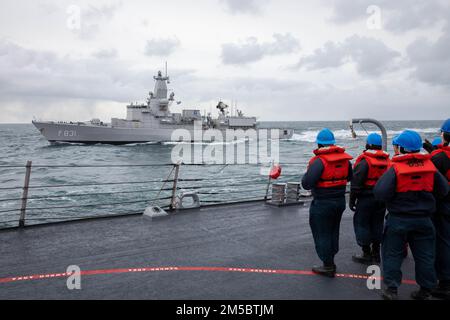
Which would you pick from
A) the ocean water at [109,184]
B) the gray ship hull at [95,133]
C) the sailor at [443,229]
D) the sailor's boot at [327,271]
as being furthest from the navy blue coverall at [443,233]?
the gray ship hull at [95,133]

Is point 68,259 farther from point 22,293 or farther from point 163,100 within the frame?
point 163,100

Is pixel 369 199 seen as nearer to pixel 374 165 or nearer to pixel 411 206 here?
pixel 374 165

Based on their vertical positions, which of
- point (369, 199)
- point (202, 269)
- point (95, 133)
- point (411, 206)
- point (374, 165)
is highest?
point (95, 133)

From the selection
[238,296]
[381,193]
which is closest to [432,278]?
[381,193]

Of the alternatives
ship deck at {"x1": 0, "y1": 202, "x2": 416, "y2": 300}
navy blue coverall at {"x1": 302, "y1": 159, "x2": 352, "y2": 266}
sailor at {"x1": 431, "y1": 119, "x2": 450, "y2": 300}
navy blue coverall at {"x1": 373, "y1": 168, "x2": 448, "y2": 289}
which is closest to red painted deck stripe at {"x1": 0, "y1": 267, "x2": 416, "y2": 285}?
ship deck at {"x1": 0, "y1": 202, "x2": 416, "y2": 300}

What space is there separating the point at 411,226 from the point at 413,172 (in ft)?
1.94

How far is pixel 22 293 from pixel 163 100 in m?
65.2

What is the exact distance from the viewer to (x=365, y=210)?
5.49m

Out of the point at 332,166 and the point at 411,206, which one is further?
the point at 332,166

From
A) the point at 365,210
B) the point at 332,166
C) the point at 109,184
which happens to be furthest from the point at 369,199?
the point at 109,184

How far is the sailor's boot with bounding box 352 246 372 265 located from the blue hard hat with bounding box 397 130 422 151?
6.92 ft

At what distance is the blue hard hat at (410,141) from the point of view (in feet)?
13.4

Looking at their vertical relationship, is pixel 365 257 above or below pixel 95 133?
below

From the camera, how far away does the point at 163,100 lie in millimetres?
67938
